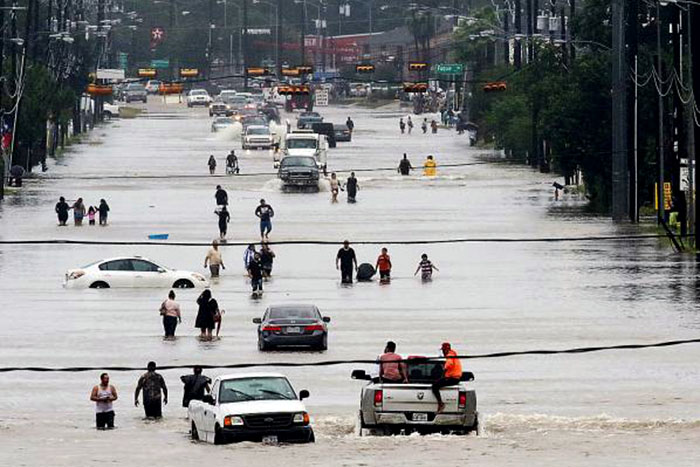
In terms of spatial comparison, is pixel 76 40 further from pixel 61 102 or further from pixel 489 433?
pixel 489 433

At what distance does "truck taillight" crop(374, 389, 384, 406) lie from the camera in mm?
33438

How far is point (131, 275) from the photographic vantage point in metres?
61.8

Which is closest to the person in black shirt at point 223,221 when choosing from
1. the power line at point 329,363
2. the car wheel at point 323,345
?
the car wheel at point 323,345

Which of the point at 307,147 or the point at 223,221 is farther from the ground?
the point at 307,147

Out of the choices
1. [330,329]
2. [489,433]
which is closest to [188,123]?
[330,329]

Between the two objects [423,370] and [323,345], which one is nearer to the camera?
[423,370]

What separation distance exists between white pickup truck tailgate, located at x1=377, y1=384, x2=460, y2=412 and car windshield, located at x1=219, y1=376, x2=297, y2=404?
55.5 inches

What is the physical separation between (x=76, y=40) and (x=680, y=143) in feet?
285

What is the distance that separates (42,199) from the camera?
310 ft

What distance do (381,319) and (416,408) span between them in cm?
1923

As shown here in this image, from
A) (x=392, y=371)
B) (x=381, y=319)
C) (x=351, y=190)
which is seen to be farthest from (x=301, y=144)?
(x=392, y=371)

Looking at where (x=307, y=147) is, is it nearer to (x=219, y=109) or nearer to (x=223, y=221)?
(x=223, y=221)

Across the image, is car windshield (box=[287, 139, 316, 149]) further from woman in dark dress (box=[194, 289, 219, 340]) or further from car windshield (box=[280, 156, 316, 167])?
woman in dark dress (box=[194, 289, 219, 340])

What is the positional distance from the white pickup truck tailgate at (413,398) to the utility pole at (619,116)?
49285 mm
